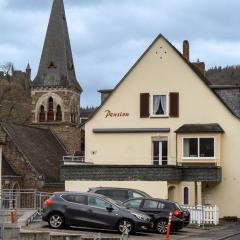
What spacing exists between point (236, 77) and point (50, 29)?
2440 cm

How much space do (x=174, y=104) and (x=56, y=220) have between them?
69.0 feet

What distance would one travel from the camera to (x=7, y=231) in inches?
957

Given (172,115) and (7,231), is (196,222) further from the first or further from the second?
(7,231)

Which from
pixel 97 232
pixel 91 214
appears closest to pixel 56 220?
pixel 91 214

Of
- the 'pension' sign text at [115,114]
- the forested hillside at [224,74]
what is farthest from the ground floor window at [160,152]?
the forested hillside at [224,74]

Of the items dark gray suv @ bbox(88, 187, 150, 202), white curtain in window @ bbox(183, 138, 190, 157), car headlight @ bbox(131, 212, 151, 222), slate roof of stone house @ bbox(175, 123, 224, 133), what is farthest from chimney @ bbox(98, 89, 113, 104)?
car headlight @ bbox(131, 212, 151, 222)

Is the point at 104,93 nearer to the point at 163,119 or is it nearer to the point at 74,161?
the point at 74,161

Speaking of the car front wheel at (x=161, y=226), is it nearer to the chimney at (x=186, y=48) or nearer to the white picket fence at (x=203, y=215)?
the white picket fence at (x=203, y=215)

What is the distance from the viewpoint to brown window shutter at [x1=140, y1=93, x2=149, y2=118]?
164ft

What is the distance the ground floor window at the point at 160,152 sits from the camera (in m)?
49.4

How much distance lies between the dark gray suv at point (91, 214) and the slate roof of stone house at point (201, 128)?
59.0 feet

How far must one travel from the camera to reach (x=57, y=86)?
260 feet

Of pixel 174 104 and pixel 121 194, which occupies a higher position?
pixel 174 104

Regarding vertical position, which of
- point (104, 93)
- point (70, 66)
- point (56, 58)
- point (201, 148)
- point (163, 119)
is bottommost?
point (201, 148)
